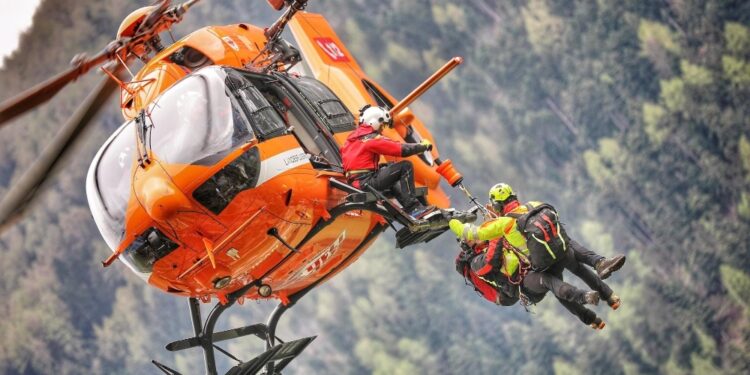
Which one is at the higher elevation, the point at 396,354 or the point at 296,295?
the point at 296,295

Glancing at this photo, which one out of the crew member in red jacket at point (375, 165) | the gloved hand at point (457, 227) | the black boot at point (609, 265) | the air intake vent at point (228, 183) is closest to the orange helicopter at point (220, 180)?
the air intake vent at point (228, 183)

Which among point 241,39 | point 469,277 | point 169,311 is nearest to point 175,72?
point 241,39

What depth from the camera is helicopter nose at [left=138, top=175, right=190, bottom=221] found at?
7.05m

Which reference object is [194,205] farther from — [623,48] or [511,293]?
[623,48]

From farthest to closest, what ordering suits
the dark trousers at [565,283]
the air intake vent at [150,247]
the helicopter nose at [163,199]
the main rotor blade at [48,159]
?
1. the dark trousers at [565,283]
2. the air intake vent at [150,247]
3. the helicopter nose at [163,199]
4. the main rotor blade at [48,159]

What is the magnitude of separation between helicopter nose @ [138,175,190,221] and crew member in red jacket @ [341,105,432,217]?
147 cm

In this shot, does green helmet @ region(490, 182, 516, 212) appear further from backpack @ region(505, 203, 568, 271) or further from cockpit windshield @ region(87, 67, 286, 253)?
cockpit windshield @ region(87, 67, 286, 253)

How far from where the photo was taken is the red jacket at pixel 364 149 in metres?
7.88

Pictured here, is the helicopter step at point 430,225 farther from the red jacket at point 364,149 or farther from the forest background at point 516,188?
the forest background at point 516,188

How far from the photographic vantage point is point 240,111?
7551mm

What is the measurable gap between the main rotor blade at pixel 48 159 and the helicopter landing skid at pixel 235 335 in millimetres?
1970

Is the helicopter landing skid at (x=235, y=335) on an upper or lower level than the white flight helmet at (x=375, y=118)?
lower

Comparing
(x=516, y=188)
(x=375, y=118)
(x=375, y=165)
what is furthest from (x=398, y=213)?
(x=516, y=188)

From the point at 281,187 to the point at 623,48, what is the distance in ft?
31.6
